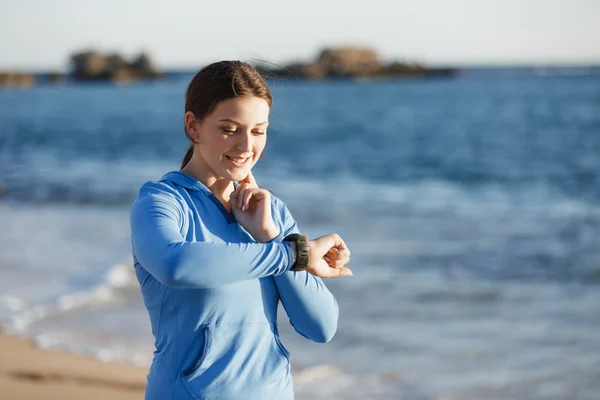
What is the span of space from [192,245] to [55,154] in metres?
23.8

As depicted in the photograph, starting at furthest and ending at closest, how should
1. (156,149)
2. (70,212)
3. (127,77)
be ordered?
(127,77)
(156,149)
(70,212)

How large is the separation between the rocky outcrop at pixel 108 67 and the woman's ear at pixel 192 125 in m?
126

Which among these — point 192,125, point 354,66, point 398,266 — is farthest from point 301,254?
point 354,66

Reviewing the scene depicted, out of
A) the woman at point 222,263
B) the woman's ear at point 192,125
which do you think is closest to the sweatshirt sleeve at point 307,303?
the woman at point 222,263

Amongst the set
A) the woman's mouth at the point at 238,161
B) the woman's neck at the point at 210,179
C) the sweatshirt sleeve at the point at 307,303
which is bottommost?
the sweatshirt sleeve at the point at 307,303

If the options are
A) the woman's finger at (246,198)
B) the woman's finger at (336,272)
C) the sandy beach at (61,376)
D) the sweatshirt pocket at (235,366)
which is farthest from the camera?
the sandy beach at (61,376)

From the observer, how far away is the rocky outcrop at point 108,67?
124 metres

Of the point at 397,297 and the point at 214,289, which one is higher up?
the point at 397,297

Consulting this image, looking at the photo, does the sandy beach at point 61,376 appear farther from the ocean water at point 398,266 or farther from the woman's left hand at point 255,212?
the woman's left hand at point 255,212

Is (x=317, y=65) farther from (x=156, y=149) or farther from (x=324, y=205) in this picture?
(x=324, y=205)

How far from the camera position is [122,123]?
139 ft

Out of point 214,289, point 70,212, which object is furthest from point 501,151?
point 214,289

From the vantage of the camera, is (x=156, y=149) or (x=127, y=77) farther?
(x=127, y=77)

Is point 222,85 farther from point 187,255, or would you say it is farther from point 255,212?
point 187,255
